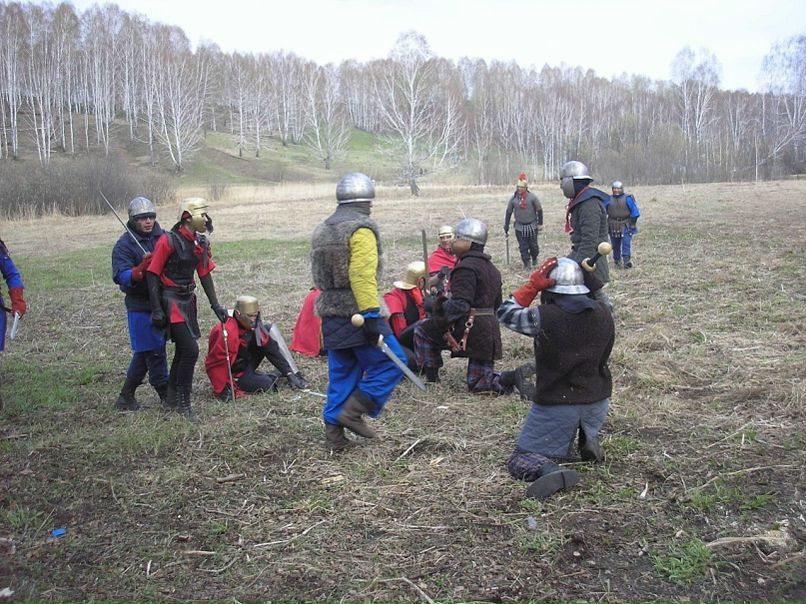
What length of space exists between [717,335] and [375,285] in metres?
4.87

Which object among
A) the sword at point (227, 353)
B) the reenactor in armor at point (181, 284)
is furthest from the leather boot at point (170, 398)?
the sword at point (227, 353)

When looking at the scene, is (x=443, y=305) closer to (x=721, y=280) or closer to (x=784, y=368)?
(x=784, y=368)

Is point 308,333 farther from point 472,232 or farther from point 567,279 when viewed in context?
point 567,279

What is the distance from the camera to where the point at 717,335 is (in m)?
8.41

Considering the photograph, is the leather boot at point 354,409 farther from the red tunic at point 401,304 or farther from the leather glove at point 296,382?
the red tunic at point 401,304

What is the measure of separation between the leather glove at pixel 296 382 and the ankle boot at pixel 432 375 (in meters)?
1.24

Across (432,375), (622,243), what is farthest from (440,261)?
(622,243)

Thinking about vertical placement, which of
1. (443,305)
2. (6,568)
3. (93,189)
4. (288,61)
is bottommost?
(6,568)

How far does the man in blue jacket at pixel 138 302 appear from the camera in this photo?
6.87 metres

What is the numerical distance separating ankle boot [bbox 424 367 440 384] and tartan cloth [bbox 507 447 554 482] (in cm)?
265

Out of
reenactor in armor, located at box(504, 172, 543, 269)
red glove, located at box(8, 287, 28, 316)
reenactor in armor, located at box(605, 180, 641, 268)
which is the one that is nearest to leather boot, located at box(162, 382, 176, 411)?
red glove, located at box(8, 287, 28, 316)

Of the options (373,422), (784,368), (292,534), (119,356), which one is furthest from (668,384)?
(119,356)

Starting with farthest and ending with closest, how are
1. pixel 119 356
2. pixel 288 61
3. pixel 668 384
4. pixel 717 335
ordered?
pixel 288 61 → pixel 119 356 → pixel 717 335 → pixel 668 384

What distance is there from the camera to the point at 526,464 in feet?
15.5
